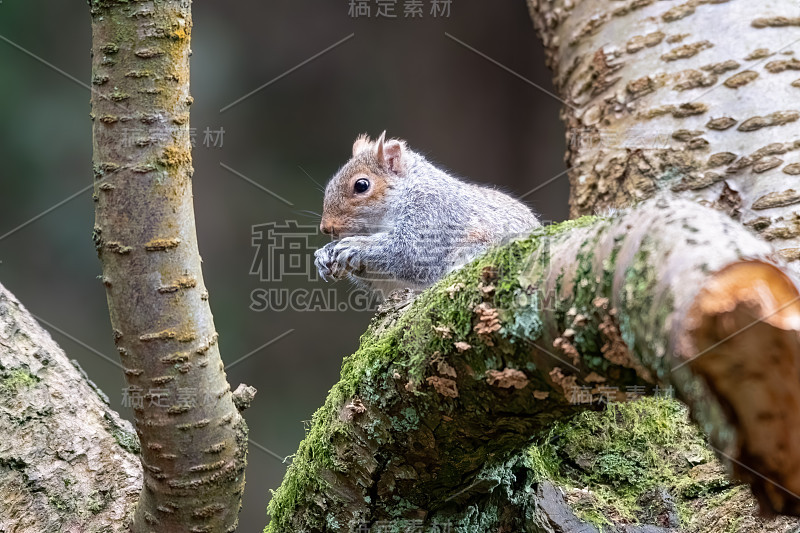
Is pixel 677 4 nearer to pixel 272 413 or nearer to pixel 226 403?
pixel 226 403

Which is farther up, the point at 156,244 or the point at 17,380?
the point at 156,244

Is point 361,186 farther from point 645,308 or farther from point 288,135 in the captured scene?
point 288,135

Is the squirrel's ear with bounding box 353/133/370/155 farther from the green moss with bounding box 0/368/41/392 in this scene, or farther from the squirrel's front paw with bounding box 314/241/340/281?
the green moss with bounding box 0/368/41/392

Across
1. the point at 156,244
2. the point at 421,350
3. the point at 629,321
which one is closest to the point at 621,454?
the point at 421,350

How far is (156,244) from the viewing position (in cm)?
133

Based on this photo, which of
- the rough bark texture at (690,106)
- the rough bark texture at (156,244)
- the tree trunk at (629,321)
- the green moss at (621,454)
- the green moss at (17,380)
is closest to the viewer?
the tree trunk at (629,321)

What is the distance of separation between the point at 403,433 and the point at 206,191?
13.0 ft

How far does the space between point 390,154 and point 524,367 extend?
1.85 m

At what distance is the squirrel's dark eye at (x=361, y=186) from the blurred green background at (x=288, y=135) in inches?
79.2

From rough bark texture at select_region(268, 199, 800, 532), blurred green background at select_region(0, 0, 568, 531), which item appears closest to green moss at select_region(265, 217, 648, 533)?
rough bark texture at select_region(268, 199, 800, 532)

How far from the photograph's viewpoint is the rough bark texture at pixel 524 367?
2.21ft

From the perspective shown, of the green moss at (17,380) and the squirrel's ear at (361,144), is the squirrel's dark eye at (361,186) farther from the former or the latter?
the green moss at (17,380)

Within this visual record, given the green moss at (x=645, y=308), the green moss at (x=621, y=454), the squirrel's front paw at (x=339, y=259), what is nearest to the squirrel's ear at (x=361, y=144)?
the squirrel's front paw at (x=339, y=259)

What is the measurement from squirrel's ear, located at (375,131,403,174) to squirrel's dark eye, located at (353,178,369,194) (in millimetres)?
115
